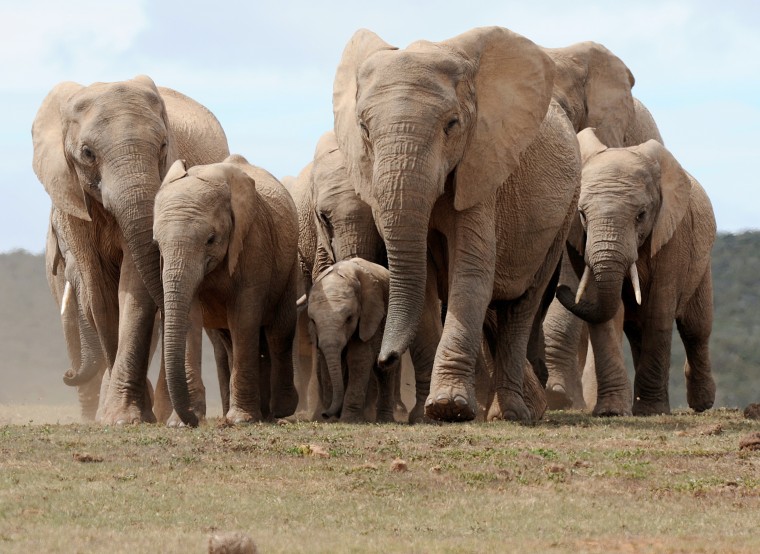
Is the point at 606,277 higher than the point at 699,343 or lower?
higher

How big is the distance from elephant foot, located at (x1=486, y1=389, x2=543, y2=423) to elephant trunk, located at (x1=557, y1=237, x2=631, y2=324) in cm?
143

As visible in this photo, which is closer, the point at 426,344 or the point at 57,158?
the point at 57,158

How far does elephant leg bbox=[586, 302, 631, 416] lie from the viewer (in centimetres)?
1616

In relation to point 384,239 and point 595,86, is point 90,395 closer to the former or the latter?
point 595,86

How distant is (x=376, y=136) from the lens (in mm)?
13133

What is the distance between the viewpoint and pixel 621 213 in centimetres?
1602

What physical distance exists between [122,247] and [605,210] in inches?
164

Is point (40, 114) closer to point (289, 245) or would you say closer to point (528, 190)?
point (289, 245)

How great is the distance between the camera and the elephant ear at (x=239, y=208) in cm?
1409

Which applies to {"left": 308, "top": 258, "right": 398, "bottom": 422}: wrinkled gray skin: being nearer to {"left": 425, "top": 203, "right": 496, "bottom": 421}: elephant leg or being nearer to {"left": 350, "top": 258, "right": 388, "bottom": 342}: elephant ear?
{"left": 350, "top": 258, "right": 388, "bottom": 342}: elephant ear

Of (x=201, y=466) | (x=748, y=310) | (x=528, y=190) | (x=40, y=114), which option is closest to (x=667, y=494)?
(x=201, y=466)

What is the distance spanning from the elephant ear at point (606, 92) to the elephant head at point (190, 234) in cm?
606

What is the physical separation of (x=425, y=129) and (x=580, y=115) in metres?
6.53

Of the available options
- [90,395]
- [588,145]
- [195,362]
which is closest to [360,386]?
[195,362]
